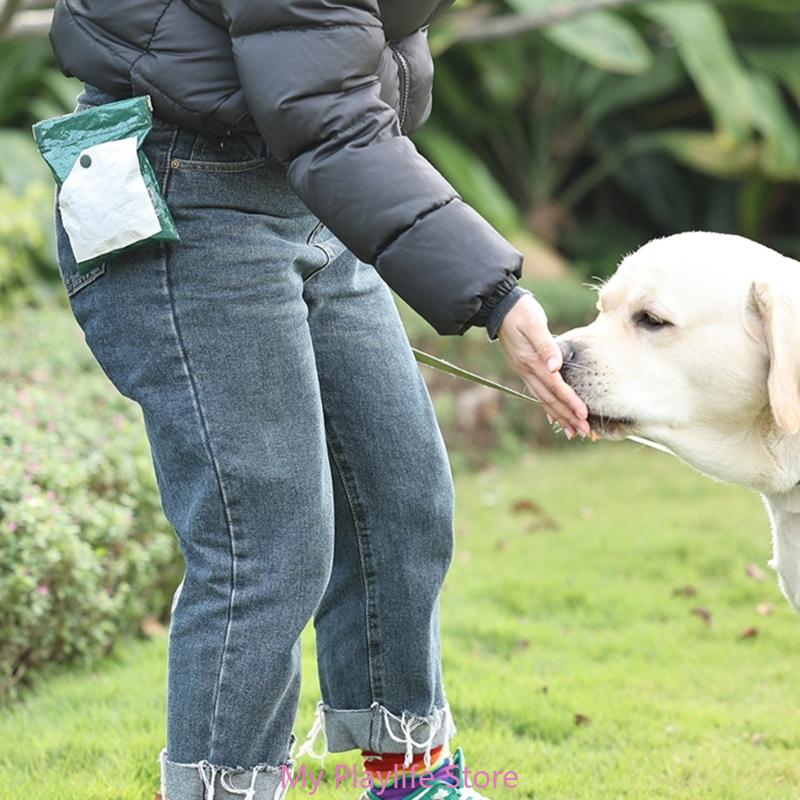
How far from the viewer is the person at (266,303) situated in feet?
7.23

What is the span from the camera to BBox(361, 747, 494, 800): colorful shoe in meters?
2.92

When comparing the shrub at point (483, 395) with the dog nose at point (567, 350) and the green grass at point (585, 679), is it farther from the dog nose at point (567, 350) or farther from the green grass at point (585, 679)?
the dog nose at point (567, 350)

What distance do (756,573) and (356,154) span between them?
12.1ft

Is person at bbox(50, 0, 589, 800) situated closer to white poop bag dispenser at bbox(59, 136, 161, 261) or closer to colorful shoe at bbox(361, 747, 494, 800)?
white poop bag dispenser at bbox(59, 136, 161, 261)

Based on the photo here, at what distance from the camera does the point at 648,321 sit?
296 cm

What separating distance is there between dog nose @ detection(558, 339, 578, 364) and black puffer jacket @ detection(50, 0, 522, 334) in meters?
0.65

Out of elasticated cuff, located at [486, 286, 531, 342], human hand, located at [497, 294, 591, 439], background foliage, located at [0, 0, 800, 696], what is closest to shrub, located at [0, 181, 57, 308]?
background foliage, located at [0, 0, 800, 696]

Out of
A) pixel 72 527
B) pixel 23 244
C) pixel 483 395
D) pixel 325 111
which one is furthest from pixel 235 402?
pixel 483 395

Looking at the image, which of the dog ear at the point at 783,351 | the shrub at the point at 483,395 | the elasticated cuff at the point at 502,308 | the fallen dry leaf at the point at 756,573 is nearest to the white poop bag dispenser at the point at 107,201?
the elasticated cuff at the point at 502,308

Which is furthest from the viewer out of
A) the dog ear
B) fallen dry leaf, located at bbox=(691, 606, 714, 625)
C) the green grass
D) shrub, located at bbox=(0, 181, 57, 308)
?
shrub, located at bbox=(0, 181, 57, 308)

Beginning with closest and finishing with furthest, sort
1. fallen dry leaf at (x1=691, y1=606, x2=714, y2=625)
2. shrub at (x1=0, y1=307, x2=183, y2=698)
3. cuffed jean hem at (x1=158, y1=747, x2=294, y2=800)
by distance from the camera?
1. cuffed jean hem at (x1=158, y1=747, x2=294, y2=800)
2. shrub at (x1=0, y1=307, x2=183, y2=698)
3. fallen dry leaf at (x1=691, y1=606, x2=714, y2=625)

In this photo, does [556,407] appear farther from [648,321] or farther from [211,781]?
[211,781]

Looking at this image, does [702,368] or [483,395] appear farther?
[483,395]

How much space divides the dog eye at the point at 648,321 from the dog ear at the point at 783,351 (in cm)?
23
